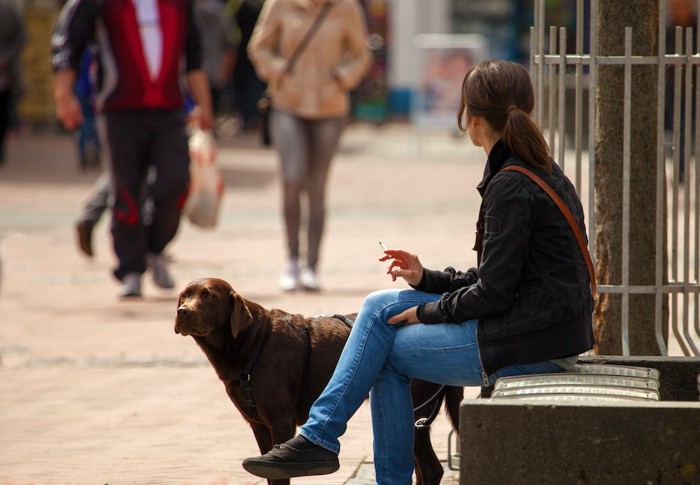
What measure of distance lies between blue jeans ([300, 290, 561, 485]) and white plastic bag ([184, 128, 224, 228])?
20.5 ft

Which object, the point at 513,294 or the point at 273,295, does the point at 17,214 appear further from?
the point at 513,294

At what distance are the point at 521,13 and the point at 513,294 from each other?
28582 millimetres

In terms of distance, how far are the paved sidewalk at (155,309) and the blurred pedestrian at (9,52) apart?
93 cm

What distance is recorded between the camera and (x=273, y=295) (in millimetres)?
10047

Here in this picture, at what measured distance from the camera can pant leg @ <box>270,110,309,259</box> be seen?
10.2 m

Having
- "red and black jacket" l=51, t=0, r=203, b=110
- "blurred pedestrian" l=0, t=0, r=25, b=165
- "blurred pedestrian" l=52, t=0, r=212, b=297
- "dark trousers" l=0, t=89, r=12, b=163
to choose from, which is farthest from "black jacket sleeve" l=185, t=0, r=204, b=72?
"dark trousers" l=0, t=89, r=12, b=163

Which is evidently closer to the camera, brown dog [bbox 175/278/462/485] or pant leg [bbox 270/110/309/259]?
brown dog [bbox 175/278/462/485]

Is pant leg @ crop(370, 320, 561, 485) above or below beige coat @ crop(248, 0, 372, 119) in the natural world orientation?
below

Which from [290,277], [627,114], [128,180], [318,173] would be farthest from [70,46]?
[627,114]

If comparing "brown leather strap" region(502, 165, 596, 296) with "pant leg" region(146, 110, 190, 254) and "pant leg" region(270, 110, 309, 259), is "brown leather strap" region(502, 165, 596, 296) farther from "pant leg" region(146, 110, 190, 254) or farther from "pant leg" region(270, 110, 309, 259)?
"pant leg" region(270, 110, 309, 259)

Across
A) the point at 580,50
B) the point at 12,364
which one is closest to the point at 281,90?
the point at 12,364

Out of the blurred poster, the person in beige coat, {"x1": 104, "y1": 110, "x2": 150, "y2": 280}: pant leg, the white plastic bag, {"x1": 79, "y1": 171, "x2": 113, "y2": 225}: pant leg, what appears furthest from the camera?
the blurred poster

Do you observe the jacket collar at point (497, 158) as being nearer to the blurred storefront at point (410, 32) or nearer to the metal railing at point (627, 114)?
the metal railing at point (627, 114)

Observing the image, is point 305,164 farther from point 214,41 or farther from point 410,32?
point 410,32
